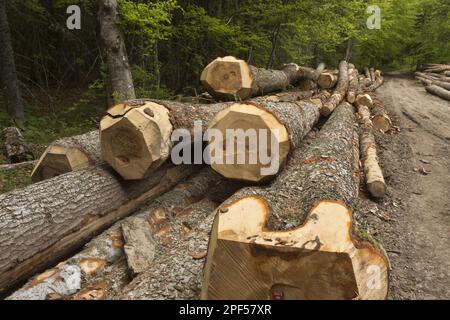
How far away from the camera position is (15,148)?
566cm

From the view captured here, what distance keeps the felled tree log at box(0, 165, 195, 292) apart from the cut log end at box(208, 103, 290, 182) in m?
1.00

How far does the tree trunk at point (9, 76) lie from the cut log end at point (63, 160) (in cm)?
440

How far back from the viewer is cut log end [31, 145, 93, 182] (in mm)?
3654

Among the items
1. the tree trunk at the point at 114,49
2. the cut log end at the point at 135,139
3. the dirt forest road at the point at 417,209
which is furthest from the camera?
the tree trunk at the point at 114,49

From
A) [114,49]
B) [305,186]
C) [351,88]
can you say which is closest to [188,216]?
[305,186]

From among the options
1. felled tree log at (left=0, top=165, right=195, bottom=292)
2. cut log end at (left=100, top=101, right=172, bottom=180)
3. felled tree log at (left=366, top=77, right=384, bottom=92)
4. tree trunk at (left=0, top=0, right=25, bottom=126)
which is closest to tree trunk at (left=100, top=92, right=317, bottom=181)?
cut log end at (left=100, top=101, right=172, bottom=180)

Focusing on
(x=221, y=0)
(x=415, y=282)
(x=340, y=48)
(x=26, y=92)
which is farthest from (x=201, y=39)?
(x=340, y=48)

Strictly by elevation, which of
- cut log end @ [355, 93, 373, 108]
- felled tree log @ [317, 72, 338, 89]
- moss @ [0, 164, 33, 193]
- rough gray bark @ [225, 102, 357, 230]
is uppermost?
felled tree log @ [317, 72, 338, 89]

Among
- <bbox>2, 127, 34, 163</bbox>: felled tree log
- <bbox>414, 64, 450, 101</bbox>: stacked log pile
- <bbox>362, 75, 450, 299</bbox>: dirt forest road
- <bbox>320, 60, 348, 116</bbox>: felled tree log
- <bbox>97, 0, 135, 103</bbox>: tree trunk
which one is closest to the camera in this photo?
<bbox>362, 75, 450, 299</bbox>: dirt forest road

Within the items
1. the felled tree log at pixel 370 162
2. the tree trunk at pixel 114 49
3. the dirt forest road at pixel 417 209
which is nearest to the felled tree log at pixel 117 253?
the dirt forest road at pixel 417 209

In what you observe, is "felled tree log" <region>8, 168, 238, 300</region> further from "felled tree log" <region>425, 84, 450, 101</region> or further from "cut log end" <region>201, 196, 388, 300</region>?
"felled tree log" <region>425, 84, 450, 101</region>

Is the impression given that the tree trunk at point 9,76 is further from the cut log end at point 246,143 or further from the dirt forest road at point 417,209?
the dirt forest road at point 417,209

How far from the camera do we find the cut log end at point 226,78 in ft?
19.2
